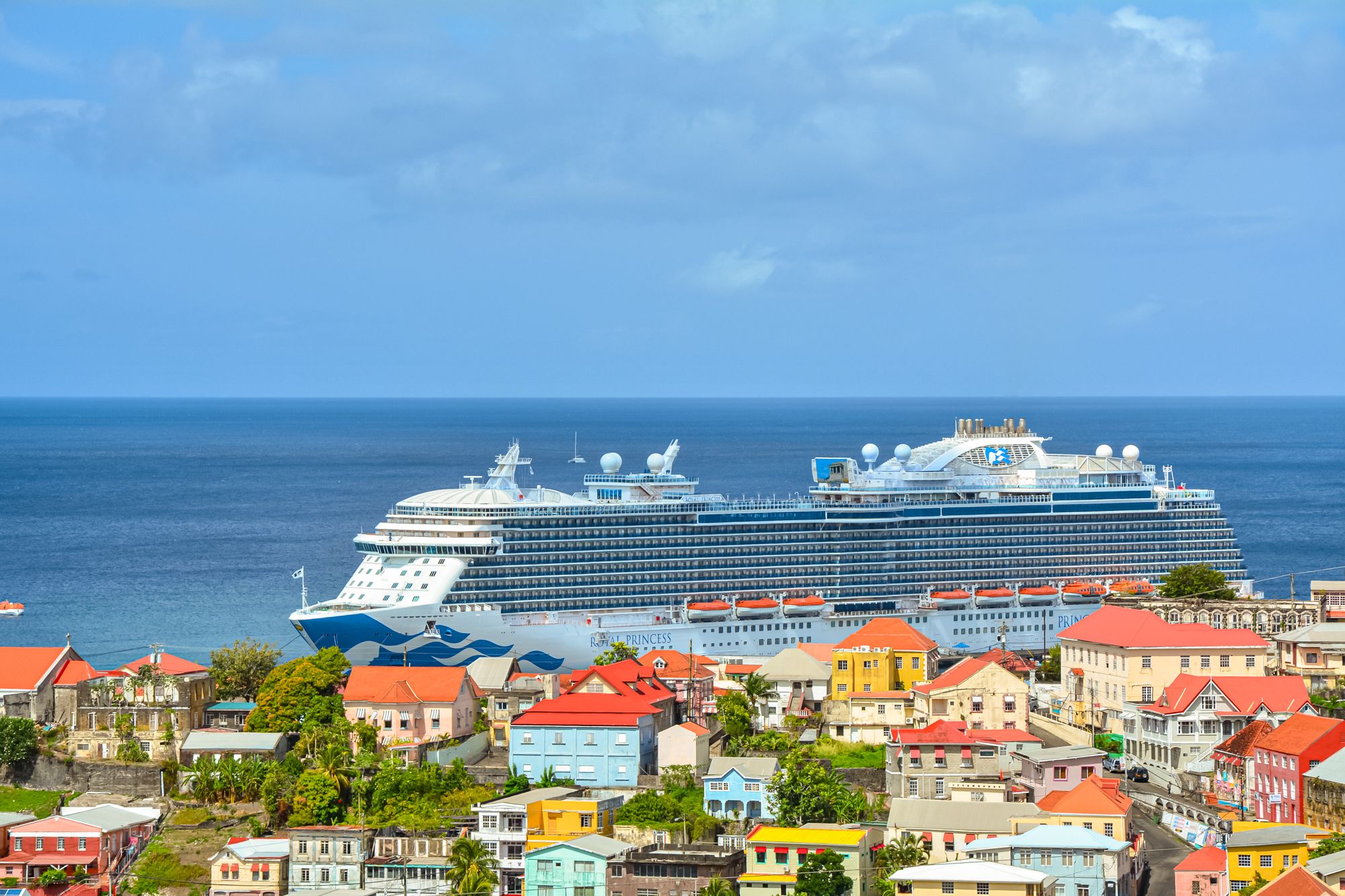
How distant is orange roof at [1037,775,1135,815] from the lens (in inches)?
2410

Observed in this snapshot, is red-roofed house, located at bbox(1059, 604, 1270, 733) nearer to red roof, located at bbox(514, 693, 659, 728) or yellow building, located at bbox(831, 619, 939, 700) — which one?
yellow building, located at bbox(831, 619, 939, 700)

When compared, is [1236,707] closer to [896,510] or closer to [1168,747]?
[1168,747]

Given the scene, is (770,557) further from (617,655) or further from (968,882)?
(968,882)

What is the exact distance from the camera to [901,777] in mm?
67750

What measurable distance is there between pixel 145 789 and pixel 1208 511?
220ft

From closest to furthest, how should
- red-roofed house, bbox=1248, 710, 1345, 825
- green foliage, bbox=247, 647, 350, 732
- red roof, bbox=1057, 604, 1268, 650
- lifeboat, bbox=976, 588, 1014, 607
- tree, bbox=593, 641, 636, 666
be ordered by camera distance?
red-roofed house, bbox=1248, 710, 1345, 825 < green foliage, bbox=247, 647, 350, 732 < red roof, bbox=1057, 604, 1268, 650 < tree, bbox=593, 641, 636, 666 < lifeboat, bbox=976, 588, 1014, 607

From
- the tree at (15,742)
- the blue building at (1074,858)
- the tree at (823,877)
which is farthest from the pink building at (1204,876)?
the tree at (15,742)

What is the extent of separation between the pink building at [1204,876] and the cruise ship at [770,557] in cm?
4307

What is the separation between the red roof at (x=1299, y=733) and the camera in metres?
65.8

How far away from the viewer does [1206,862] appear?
192ft

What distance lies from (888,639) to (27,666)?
115ft

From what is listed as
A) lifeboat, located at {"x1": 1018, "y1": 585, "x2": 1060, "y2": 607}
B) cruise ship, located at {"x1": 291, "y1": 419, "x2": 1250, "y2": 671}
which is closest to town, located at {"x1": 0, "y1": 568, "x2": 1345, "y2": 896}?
cruise ship, located at {"x1": 291, "y1": 419, "x2": 1250, "y2": 671}

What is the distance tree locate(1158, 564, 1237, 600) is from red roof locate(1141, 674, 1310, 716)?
2780cm

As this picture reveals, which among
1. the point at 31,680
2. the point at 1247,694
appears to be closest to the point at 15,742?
the point at 31,680
